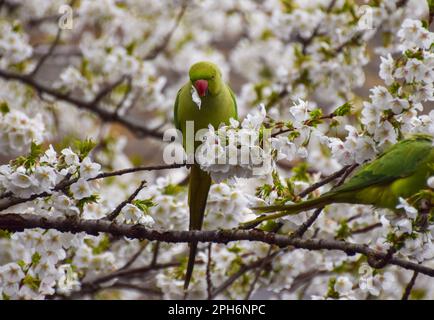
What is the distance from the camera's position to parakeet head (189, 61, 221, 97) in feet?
7.83

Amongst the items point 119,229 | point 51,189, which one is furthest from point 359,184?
point 51,189

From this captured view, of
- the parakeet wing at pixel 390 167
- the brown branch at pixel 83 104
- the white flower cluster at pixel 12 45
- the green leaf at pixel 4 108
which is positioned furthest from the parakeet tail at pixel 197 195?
the white flower cluster at pixel 12 45

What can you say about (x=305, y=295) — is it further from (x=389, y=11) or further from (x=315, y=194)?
(x=389, y=11)

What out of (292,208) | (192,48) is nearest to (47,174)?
(292,208)

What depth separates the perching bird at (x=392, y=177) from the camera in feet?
6.39

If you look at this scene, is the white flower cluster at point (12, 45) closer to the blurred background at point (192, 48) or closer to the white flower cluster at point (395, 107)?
the blurred background at point (192, 48)

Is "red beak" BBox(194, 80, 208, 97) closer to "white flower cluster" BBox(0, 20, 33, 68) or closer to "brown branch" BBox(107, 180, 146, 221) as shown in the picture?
"brown branch" BBox(107, 180, 146, 221)

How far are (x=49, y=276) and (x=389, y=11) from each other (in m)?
2.13

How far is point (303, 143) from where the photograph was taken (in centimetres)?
187

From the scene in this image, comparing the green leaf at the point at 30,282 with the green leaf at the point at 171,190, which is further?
the green leaf at the point at 171,190

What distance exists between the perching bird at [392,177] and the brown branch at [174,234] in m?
0.19

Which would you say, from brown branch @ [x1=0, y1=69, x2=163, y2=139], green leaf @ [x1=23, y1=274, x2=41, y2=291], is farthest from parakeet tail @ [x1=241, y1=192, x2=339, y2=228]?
brown branch @ [x1=0, y1=69, x2=163, y2=139]

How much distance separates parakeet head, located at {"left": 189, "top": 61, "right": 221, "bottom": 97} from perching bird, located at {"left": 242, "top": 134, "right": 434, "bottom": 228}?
0.72 m

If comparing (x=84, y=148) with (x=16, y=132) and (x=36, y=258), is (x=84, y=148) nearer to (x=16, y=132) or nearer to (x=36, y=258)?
(x=36, y=258)
